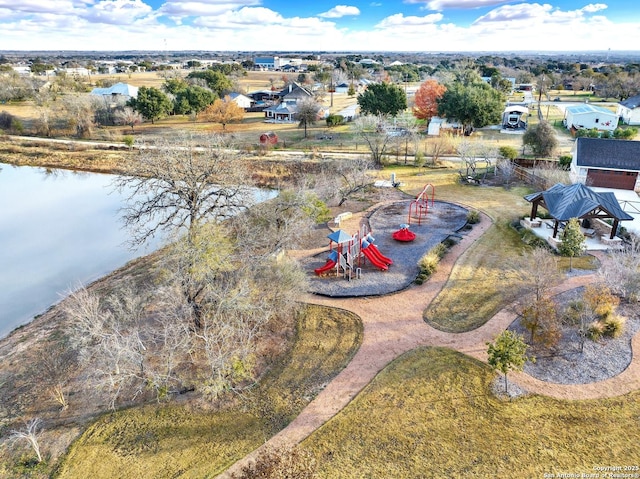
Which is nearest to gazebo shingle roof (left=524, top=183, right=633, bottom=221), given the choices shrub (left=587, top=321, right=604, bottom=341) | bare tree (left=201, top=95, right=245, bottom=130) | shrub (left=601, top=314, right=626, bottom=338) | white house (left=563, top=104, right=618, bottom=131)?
shrub (left=601, top=314, right=626, bottom=338)

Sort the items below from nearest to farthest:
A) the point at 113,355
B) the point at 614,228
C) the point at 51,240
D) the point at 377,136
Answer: the point at 113,355 < the point at 614,228 < the point at 51,240 < the point at 377,136

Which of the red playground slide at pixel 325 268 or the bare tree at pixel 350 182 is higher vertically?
the bare tree at pixel 350 182

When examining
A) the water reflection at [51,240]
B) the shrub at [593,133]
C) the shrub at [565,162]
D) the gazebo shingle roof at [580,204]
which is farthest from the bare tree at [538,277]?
the shrub at [593,133]

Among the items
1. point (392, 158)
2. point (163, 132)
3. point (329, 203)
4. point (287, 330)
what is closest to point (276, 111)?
point (163, 132)

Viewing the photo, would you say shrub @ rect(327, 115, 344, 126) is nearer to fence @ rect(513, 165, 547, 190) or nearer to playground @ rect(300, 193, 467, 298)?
fence @ rect(513, 165, 547, 190)

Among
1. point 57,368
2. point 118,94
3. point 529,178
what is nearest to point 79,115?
point 118,94

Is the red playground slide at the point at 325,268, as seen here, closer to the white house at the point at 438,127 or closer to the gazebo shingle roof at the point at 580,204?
the gazebo shingle roof at the point at 580,204

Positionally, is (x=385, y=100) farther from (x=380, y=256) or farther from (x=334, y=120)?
(x=380, y=256)

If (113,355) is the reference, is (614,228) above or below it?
above
